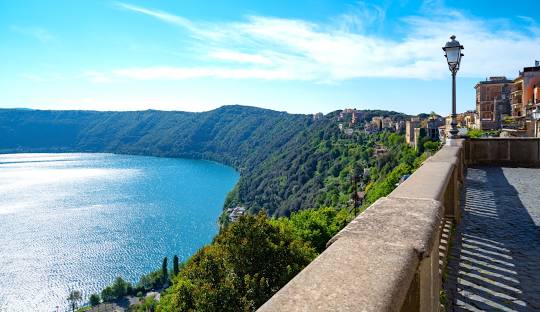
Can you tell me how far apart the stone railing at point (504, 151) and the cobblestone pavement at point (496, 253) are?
12.0 ft

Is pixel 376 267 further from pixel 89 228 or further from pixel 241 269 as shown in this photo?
pixel 89 228

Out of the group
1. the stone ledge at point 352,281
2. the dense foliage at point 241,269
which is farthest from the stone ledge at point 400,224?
the dense foliage at point 241,269

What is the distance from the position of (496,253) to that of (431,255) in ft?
9.39

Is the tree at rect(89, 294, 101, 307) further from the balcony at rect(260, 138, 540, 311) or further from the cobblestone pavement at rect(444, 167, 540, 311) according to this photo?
the cobblestone pavement at rect(444, 167, 540, 311)

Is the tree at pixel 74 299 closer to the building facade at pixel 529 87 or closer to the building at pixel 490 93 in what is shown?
the building facade at pixel 529 87

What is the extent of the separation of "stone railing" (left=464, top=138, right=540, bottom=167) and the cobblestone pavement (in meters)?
3.65

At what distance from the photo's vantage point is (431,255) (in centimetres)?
221

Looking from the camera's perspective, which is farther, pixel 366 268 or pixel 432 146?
pixel 432 146

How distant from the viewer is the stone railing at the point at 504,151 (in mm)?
11445

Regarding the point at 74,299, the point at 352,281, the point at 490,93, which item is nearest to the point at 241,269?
the point at 352,281

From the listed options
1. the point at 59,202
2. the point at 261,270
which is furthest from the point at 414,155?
the point at 59,202

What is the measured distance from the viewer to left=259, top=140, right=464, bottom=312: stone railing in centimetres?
132

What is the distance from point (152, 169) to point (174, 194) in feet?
197

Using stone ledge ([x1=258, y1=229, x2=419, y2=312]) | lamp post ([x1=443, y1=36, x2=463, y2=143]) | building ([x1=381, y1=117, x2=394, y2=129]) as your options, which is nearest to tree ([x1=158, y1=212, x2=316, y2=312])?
lamp post ([x1=443, y1=36, x2=463, y2=143])
